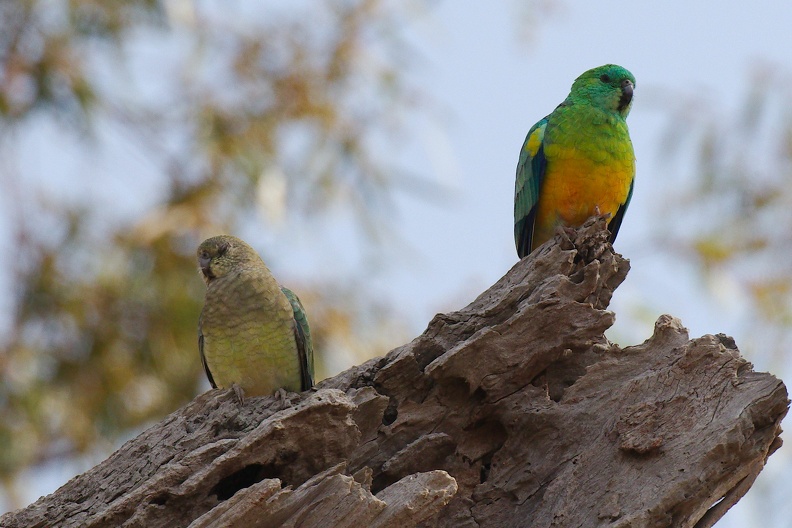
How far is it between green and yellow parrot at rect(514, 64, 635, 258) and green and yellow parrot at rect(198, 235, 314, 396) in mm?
1830

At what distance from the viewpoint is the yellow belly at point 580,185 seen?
6.66m

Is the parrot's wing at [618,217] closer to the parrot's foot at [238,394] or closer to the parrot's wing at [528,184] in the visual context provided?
the parrot's wing at [528,184]

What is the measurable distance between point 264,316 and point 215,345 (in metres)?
0.37

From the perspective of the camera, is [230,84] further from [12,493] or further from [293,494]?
[293,494]

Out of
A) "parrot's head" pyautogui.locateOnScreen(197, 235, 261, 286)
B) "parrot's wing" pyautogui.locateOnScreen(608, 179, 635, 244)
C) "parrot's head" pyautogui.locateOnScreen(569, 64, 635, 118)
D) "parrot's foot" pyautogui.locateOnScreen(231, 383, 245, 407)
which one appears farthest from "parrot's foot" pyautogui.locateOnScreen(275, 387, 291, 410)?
"parrot's head" pyautogui.locateOnScreen(569, 64, 635, 118)

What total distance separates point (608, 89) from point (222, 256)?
2978 millimetres

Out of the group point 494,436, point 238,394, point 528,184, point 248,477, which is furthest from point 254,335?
point 528,184

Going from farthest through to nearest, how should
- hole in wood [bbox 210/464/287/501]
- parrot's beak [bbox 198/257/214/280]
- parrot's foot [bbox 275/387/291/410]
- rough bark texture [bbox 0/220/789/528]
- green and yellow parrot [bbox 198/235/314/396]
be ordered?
1. parrot's beak [bbox 198/257/214/280]
2. green and yellow parrot [bbox 198/235/314/396]
3. parrot's foot [bbox 275/387/291/410]
4. hole in wood [bbox 210/464/287/501]
5. rough bark texture [bbox 0/220/789/528]

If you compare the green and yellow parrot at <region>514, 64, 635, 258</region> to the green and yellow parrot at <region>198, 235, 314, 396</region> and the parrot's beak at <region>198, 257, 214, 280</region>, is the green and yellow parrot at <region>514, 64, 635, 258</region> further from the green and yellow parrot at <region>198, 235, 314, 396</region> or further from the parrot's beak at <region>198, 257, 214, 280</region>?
the parrot's beak at <region>198, 257, 214, 280</region>

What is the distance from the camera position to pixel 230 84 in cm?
1213

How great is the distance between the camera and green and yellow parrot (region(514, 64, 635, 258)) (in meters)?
6.68

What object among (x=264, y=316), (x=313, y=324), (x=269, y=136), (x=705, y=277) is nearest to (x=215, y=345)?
(x=264, y=316)

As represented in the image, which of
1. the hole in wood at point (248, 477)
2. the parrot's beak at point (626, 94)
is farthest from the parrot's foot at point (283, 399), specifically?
the parrot's beak at point (626, 94)

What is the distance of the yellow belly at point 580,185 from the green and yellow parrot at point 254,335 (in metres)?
1.92
